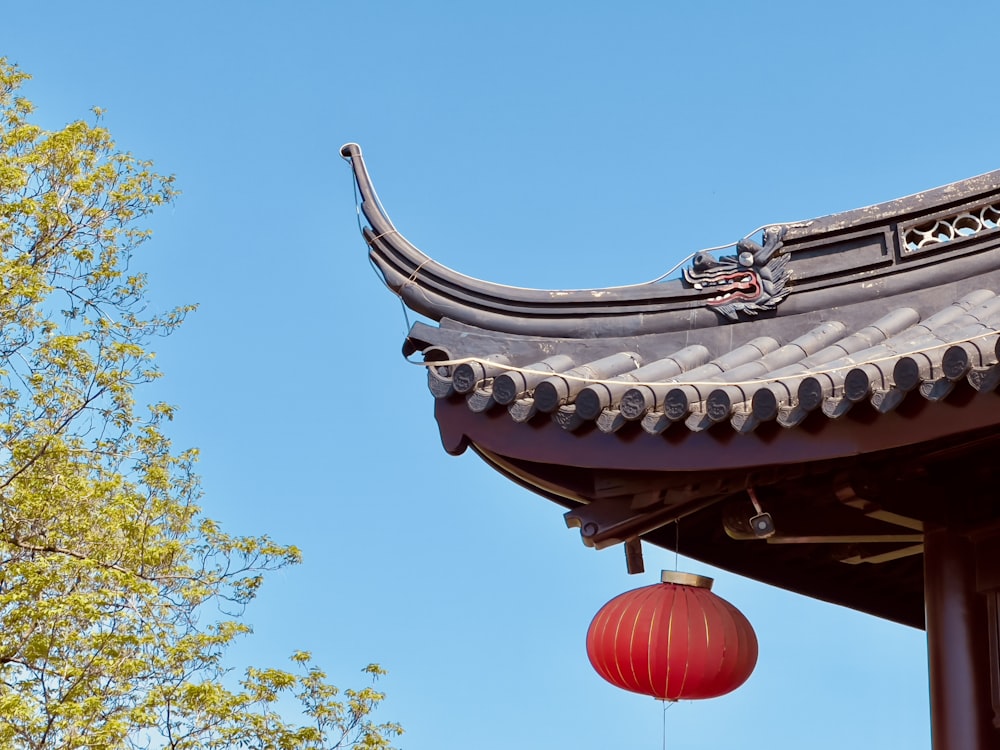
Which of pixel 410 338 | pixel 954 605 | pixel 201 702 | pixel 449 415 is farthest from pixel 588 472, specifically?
pixel 201 702

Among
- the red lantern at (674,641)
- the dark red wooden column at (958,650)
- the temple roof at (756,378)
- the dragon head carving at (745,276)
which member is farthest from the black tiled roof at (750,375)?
the red lantern at (674,641)

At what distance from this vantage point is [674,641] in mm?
4105

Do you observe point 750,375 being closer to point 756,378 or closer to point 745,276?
point 756,378

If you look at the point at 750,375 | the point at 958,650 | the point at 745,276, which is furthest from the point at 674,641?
the point at 745,276

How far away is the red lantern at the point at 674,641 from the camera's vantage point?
4109 mm

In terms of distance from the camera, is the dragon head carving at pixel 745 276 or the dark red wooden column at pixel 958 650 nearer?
the dark red wooden column at pixel 958 650

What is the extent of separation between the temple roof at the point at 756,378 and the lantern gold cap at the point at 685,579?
0.13 meters

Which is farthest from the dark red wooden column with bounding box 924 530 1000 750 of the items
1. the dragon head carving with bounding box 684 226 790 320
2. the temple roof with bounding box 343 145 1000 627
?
the dragon head carving with bounding box 684 226 790 320

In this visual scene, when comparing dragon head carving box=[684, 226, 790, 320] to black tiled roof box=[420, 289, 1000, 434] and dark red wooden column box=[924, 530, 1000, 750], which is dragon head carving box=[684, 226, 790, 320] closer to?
black tiled roof box=[420, 289, 1000, 434]

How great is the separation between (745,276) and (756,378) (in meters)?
0.59

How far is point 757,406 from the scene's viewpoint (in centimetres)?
330

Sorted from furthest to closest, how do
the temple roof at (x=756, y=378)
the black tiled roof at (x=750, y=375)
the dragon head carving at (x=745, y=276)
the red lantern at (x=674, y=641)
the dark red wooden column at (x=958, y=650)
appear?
the red lantern at (x=674, y=641) < the dragon head carving at (x=745, y=276) < the dark red wooden column at (x=958, y=650) < the temple roof at (x=756, y=378) < the black tiled roof at (x=750, y=375)

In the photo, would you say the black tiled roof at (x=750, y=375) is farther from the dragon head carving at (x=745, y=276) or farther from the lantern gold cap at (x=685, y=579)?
the lantern gold cap at (x=685, y=579)

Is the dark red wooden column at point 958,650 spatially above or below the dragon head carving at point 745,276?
below
